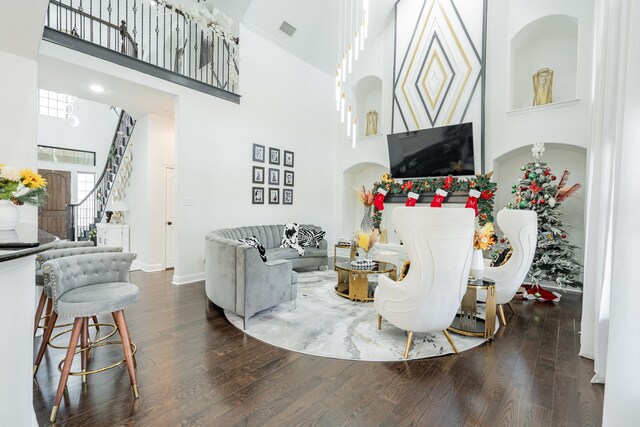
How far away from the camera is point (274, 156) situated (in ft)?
21.7

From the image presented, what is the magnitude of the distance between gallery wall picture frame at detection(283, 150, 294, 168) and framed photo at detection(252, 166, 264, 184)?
0.74m

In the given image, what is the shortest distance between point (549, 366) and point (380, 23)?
24.1ft

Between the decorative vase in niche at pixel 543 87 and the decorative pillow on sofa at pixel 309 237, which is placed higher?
the decorative vase in niche at pixel 543 87

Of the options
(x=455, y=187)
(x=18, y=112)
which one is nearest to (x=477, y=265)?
(x=455, y=187)

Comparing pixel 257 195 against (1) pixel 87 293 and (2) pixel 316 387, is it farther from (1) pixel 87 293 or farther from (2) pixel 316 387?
(2) pixel 316 387

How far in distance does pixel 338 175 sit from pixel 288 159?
1.74m

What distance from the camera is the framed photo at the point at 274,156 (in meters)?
6.54

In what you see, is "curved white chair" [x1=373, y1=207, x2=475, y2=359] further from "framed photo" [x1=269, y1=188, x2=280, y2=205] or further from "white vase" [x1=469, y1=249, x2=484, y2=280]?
"framed photo" [x1=269, y1=188, x2=280, y2=205]

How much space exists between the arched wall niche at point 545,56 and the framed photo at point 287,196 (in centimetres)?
475

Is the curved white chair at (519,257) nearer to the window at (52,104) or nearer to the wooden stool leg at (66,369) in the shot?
the wooden stool leg at (66,369)

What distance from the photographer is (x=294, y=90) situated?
Answer: 7125 millimetres

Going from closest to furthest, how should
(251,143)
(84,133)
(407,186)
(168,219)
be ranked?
(168,219) → (251,143) → (407,186) → (84,133)

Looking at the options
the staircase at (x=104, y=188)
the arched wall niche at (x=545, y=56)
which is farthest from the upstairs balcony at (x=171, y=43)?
the arched wall niche at (x=545, y=56)

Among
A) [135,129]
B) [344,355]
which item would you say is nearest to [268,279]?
[344,355]
